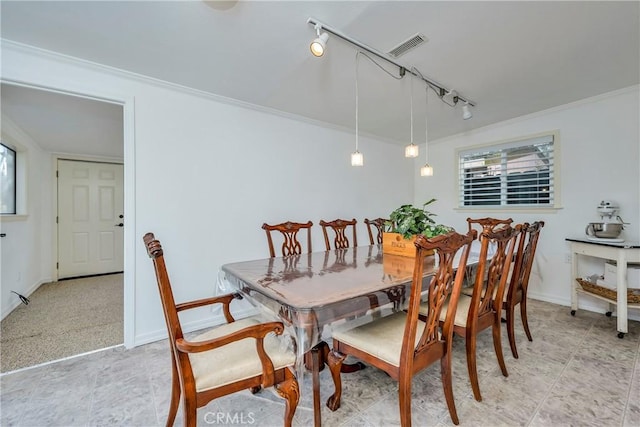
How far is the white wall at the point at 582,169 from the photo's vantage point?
2.71 meters

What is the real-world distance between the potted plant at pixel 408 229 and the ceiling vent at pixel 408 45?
1173mm

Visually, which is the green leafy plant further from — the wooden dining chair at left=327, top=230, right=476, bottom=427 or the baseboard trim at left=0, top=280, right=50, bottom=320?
the baseboard trim at left=0, top=280, right=50, bottom=320

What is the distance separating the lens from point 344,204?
382 cm

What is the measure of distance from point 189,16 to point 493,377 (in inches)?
118

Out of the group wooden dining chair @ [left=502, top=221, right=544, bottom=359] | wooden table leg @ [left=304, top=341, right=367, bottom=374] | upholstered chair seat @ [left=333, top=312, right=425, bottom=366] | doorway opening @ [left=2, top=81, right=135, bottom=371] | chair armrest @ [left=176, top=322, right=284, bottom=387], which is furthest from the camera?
doorway opening @ [left=2, top=81, right=135, bottom=371]

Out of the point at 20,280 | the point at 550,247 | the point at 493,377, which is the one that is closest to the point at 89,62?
the point at 20,280

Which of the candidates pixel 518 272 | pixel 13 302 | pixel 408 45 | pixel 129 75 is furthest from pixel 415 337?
pixel 13 302

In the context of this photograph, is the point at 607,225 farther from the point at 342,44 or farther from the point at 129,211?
the point at 129,211

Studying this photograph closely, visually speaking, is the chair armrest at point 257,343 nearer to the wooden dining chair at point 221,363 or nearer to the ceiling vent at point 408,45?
the wooden dining chair at point 221,363

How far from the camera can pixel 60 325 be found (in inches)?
105

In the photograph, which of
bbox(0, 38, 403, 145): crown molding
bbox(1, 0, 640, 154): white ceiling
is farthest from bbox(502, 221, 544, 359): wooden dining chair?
bbox(0, 38, 403, 145): crown molding

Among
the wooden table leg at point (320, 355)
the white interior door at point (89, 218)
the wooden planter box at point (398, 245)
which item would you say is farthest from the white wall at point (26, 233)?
the wooden planter box at point (398, 245)

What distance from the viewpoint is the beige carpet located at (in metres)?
2.15

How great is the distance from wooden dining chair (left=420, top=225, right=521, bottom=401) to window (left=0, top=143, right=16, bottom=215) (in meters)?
4.59
